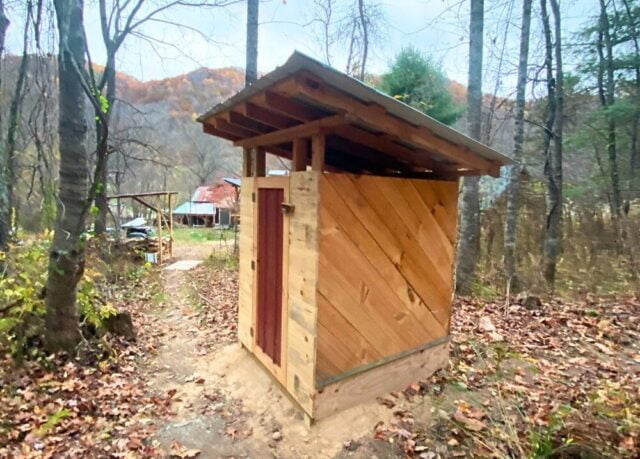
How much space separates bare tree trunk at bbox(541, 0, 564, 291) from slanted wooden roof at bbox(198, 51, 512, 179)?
4.36 meters

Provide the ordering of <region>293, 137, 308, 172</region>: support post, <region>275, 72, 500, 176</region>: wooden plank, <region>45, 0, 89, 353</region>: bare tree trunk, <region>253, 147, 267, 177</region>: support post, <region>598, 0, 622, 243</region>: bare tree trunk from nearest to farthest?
<region>275, 72, 500, 176</region>: wooden plank < <region>293, 137, 308, 172</region>: support post < <region>45, 0, 89, 353</region>: bare tree trunk < <region>253, 147, 267, 177</region>: support post < <region>598, 0, 622, 243</region>: bare tree trunk

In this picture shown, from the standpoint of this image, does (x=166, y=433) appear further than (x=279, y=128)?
No

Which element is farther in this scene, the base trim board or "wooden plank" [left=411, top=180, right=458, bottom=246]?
"wooden plank" [left=411, top=180, right=458, bottom=246]

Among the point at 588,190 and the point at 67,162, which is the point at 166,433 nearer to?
the point at 67,162

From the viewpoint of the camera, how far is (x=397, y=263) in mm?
3023

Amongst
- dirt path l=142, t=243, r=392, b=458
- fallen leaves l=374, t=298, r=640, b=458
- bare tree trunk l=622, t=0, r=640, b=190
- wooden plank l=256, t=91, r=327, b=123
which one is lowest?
dirt path l=142, t=243, r=392, b=458

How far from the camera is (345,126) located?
254 cm

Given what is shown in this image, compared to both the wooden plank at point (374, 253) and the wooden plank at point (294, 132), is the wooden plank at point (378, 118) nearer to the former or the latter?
the wooden plank at point (294, 132)

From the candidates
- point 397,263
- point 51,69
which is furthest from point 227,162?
point 397,263

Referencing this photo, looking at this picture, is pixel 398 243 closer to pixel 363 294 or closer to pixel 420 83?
pixel 363 294

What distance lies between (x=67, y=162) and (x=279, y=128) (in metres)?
2.05

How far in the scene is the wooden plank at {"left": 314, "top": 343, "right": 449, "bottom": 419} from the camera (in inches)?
109

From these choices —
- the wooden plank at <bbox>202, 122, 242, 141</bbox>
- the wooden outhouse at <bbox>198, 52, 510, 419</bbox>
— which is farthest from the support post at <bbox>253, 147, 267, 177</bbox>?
the wooden plank at <bbox>202, 122, 242, 141</bbox>

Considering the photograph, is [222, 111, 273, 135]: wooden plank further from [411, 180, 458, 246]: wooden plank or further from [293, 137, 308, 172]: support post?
[411, 180, 458, 246]: wooden plank
